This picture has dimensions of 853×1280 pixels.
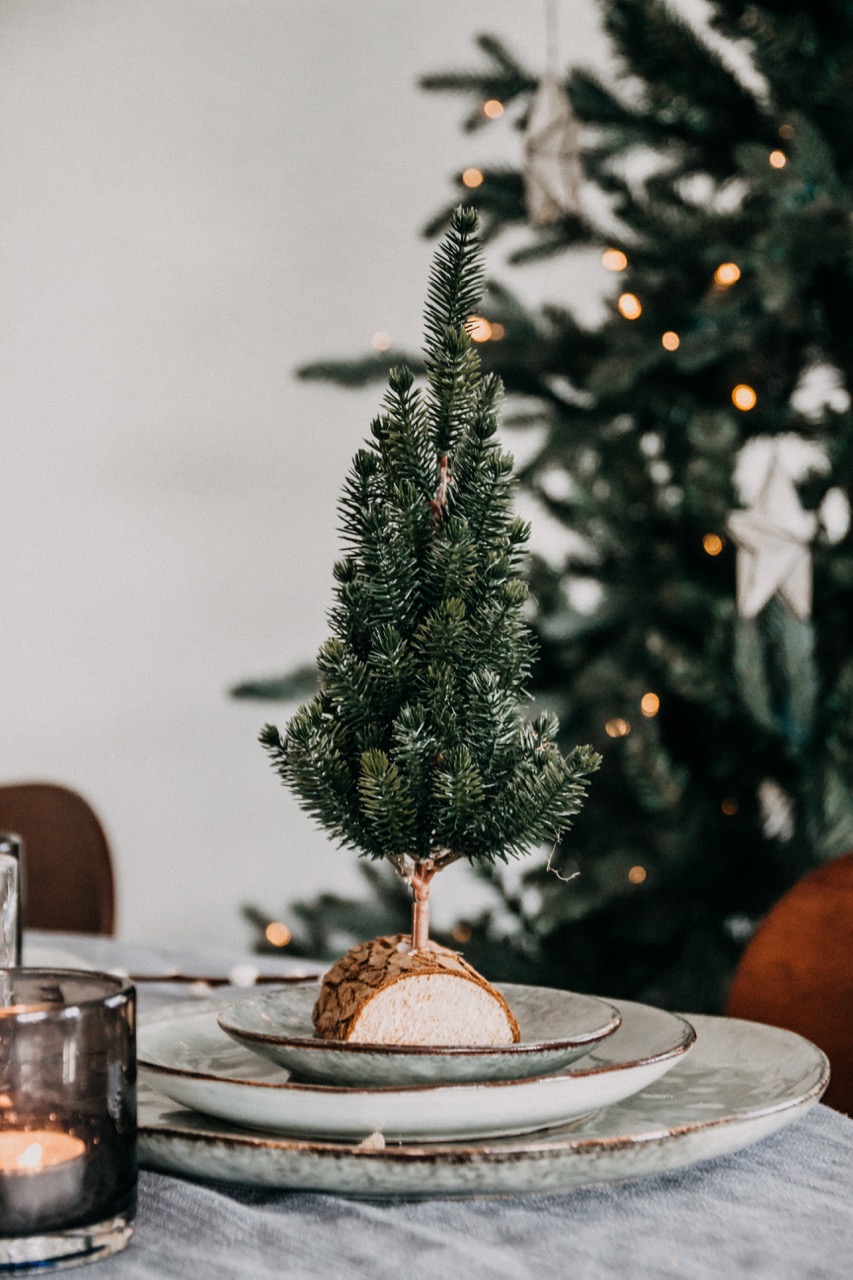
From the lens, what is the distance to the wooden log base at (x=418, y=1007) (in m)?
0.50

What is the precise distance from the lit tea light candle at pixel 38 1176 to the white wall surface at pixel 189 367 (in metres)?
2.25

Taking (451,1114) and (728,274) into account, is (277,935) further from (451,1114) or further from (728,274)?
(451,1114)

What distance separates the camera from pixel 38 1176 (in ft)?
1.31

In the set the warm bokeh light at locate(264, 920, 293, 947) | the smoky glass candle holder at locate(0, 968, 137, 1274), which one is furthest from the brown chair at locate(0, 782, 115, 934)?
the smoky glass candle holder at locate(0, 968, 137, 1274)

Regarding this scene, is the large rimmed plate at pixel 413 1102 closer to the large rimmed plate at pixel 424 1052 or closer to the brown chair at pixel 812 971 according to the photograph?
the large rimmed plate at pixel 424 1052

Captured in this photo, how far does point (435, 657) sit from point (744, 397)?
3.70 ft

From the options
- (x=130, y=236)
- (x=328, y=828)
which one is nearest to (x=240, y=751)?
(x=130, y=236)

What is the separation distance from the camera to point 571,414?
5.54 ft

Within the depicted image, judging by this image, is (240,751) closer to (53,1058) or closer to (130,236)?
(130,236)

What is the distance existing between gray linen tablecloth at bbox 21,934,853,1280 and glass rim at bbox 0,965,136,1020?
8 cm

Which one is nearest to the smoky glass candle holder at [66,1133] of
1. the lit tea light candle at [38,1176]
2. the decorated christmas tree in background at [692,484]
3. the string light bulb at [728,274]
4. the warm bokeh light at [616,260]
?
the lit tea light candle at [38,1176]

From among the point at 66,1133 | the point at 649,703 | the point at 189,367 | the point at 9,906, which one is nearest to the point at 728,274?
the point at 649,703

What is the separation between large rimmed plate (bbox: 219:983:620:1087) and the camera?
1.51 feet

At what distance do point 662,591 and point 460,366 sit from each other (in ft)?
3.35
